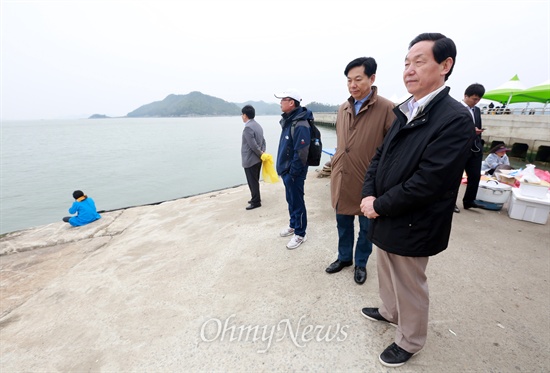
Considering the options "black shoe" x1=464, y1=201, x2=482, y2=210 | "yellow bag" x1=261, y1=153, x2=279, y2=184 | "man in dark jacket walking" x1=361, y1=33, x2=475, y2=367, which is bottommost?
"black shoe" x1=464, y1=201, x2=482, y2=210

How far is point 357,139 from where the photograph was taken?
2.16 m

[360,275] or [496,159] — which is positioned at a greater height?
[496,159]

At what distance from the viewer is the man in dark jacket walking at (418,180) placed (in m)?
1.25

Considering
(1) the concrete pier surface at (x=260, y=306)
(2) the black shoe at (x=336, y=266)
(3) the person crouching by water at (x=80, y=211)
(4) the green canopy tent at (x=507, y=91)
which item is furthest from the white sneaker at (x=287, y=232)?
(4) the green canopy tent at (x=507, y=91)

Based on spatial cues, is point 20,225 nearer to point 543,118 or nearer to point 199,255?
point 199,255

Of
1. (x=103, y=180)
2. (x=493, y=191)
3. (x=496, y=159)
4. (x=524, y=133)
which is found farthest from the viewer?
(x=103, y=180)

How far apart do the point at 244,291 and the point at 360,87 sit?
2.25 metres

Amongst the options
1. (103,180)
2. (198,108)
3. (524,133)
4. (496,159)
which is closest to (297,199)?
(496,159)

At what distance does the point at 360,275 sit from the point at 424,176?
1.52m

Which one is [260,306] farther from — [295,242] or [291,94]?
[291,94]

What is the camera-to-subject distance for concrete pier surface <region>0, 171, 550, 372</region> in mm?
1774

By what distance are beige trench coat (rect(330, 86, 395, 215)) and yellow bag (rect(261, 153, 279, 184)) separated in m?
2.25

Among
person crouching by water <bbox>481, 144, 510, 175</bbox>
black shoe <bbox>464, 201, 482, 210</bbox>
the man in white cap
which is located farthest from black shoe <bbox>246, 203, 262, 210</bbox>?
person crouching by water <bbox>481, 144, 510, 175</bbox>

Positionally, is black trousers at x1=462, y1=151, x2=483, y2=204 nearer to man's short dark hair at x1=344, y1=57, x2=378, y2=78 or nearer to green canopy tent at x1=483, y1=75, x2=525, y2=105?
man's short dark hair at x1=344, y1=57, x2=378, y2=78
